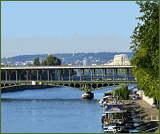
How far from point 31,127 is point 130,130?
43.0ft

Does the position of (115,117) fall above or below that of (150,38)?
below

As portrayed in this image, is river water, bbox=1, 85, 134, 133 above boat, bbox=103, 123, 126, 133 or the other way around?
the other way around

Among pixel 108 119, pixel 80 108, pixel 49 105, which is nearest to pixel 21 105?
pixel 49 105

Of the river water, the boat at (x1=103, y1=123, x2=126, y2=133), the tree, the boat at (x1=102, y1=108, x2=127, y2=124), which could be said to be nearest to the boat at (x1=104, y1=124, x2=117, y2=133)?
the boat at (x1=103, y1=123, x2=126, y2=133)

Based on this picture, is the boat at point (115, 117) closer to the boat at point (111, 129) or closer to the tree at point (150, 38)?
the boat at point (111, 129)

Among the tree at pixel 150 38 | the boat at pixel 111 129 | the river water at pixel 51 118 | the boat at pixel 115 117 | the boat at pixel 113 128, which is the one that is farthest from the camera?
the river water at pixel 51 118

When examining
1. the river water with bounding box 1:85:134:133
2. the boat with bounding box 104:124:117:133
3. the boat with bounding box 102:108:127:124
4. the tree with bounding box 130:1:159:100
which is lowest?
the river water with bounding box 1:85:134:133

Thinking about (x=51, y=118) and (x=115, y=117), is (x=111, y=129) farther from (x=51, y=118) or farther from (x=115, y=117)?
(x=51, y=118)

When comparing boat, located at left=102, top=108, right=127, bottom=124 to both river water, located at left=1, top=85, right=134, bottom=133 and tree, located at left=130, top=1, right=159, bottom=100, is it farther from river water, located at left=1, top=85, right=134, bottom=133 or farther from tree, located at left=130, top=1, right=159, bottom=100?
tree, located at left=130, top=1, right=159, bottom=100

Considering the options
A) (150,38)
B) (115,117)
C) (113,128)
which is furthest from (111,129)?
(150,38)

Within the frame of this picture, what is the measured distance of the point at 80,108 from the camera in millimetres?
78750

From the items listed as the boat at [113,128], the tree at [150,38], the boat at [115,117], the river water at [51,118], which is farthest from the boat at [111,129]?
the tree at [150,38]

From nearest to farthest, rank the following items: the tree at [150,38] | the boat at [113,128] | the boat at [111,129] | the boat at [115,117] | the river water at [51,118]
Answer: the tree at [150,38], the boat at [111,129], the boat at [113,128], the boat at [115,117], the river water at [51,118]

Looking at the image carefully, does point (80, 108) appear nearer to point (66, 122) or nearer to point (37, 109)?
point (37, 109)
